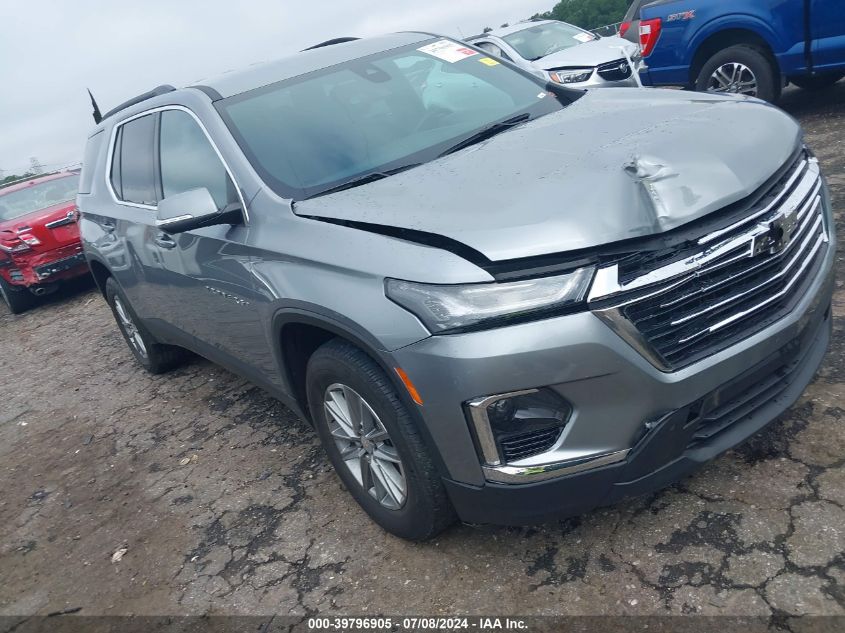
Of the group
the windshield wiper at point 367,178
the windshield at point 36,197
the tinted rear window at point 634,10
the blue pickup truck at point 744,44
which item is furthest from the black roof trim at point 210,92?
the tinted rear window at point 634,10

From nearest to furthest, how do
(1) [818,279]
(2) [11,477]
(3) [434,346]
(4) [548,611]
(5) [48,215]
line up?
(3) [434,346] < (4) [548,611] < (1) [818,279] < (2) [11,477] < (5) [48,215]

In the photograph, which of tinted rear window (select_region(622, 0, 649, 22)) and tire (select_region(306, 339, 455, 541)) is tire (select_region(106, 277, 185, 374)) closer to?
tire (select_region(306, 339, 455, 541))

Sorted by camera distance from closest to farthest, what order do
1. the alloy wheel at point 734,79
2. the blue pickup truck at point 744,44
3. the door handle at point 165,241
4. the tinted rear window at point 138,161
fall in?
the door handle at point 165,241, the tinted rear window at point 138,161, the blue pickup truck at point 744,44, the alloy wheel at point 734,79

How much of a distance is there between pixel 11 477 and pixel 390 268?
11.2 ft

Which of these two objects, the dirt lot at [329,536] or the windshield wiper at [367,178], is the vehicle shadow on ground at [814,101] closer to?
the dirt lot at [329,536]

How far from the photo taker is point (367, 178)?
300cm

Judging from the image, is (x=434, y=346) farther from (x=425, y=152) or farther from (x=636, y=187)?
(x=425, y=152)

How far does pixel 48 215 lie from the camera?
864 cm

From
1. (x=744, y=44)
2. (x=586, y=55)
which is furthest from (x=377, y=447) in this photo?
(x=586, y=55)

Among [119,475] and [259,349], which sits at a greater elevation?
[259,349]

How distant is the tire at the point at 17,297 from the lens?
9137mm

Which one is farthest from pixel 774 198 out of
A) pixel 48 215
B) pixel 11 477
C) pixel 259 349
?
pixel 48 215

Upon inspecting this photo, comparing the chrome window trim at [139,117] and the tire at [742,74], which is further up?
the chrome window trim at [139,117]

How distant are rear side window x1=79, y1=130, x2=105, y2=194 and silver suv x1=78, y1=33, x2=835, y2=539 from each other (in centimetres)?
196
